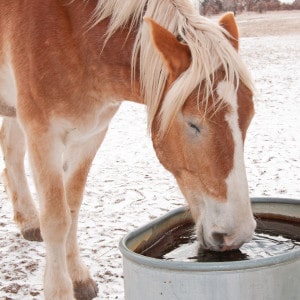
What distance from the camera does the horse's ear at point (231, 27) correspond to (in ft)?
6.96

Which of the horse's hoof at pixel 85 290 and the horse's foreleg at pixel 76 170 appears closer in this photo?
the horse's hoof at pixel 85 290

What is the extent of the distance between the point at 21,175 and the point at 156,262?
2.30 m

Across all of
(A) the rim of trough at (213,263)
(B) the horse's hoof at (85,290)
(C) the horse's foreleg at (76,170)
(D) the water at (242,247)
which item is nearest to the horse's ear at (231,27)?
(D) the water at (242,247)

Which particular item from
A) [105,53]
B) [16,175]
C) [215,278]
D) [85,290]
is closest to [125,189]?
[16,175]

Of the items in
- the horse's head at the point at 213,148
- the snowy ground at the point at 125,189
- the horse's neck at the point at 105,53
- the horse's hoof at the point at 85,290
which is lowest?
the snowy ground at the point at 125,189

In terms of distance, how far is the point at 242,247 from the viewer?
2.01 m

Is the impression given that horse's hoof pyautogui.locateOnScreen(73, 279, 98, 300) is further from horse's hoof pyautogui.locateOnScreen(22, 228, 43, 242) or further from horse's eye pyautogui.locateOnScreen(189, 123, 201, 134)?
horse's eye pyautogui.locateOnScreen(189, 123, 201, 134)

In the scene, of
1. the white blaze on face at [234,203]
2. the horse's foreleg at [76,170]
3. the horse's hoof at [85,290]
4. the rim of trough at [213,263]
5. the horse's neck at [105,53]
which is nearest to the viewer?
the rim of trough at [213,263]

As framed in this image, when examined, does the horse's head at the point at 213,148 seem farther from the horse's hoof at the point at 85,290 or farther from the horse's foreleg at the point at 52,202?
the horse's hoof at the point at 85,290

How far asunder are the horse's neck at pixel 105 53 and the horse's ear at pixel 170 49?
0.39m

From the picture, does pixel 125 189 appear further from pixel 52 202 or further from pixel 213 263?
pixel 213 263

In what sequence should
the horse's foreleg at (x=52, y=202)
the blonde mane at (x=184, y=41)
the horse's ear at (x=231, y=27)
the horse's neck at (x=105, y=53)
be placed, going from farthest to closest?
the horse's foreleg at (x=52, y=202)
the horse's neck at (x=105, y=53)
the horse's ear at (x=231, y=27)
the blonde mane at (x=184, y=41)

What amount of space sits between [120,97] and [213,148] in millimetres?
780

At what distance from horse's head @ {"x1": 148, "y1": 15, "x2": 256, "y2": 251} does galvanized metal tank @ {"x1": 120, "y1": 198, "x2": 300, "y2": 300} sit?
22cm
